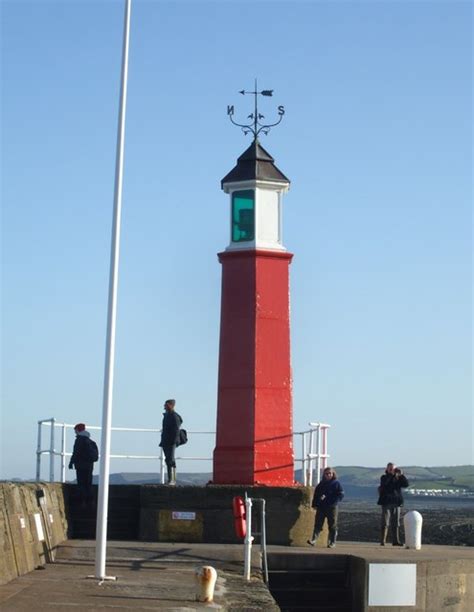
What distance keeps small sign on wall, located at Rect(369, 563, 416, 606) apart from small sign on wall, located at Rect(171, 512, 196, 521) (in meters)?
3.77

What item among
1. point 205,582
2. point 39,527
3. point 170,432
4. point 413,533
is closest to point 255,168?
point 170,432

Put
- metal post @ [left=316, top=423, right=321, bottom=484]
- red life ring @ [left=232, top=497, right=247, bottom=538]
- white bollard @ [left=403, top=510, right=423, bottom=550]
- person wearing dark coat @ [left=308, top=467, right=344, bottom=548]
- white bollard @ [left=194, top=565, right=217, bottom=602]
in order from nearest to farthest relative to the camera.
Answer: white bollard @ [left=194, top=565, right=217, bottom=602] < red life ring @ [left=232, top=497, right=247, bottom=538] < person wearing dark coat @ [left=308, top=467, right=344, bottom=548] < white bollard @ [left=403, top=510, right=423, bottom=550] < metal post @ [left=316, top=423, right=321, bottom=484]

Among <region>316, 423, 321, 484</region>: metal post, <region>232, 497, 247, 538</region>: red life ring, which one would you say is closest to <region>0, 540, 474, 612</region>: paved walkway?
<region>232, 497, 247, 538</region>: red life ring

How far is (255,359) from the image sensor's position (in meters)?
19.0

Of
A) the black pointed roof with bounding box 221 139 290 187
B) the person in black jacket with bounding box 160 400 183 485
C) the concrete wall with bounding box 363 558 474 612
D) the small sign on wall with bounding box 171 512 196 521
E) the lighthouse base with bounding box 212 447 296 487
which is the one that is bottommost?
the concrete wall with bounding box 363 558 474 612

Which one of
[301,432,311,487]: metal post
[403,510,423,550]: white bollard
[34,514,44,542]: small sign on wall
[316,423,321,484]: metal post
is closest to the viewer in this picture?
[34,514,44,542]: small sign on wall

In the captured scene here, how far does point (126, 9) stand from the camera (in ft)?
49.9

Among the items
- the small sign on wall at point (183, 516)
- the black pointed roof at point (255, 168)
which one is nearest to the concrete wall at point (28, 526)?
the small sign on wall at point (183, 516)

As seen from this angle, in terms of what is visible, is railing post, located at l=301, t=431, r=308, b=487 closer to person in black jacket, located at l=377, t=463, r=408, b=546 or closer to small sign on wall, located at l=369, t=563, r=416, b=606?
person in black jacket, located at l=377, t=463, r=408, b=546

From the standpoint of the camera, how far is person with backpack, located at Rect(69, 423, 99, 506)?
18875 mm

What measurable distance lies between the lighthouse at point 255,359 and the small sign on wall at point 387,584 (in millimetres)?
3718

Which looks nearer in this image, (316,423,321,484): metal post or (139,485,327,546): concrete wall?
(139,485,327,546): concrete wall

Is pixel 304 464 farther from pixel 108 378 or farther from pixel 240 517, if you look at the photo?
pixel 108 378

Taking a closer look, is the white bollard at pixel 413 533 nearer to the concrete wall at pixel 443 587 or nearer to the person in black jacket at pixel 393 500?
the person in black jacket at pixel 393 500
